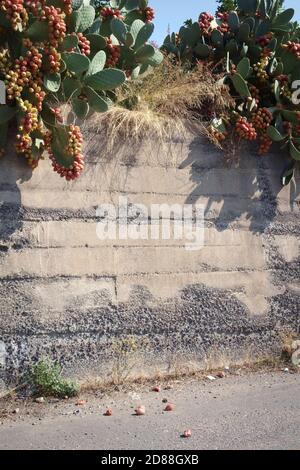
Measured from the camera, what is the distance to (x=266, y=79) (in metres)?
6.20

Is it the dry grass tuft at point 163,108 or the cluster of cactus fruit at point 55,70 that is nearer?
the cluster of cactus fruit at point 55,70

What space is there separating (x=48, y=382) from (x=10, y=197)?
4.63 ft

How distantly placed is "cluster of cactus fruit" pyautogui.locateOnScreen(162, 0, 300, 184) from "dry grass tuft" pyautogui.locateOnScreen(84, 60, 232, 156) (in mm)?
210

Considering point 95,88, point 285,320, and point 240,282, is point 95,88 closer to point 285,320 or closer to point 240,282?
point 240,282

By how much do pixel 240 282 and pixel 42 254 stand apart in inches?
76.9

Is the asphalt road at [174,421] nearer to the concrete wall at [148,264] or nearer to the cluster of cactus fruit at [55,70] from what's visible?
the concrete wall at [148,264]

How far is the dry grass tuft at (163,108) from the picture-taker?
17.5 ft

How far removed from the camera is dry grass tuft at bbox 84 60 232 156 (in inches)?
211

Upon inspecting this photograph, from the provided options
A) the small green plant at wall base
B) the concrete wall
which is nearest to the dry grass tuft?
the concrete wall

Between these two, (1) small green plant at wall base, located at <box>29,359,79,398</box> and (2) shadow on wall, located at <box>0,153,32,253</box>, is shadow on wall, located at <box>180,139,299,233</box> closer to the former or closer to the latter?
(2) shadow on wall, located at <box>0,153,32,253</box>

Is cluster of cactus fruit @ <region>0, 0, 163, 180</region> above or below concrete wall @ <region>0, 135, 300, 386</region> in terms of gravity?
above

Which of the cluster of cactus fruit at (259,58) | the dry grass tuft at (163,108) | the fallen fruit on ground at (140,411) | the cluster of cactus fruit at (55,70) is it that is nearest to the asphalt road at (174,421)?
the fallen fruit on ground at (140,411)

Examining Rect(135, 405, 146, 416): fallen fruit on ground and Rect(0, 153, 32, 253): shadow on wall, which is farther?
Rect(0, 153, 32, 253): shadow on wall

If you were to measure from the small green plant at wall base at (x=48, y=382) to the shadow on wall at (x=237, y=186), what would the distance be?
74.0 inches
